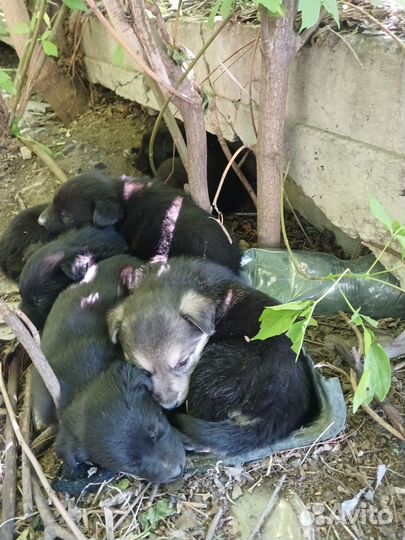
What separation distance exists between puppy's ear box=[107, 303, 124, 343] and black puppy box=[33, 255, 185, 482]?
0.05m

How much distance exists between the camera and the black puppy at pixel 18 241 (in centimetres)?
413

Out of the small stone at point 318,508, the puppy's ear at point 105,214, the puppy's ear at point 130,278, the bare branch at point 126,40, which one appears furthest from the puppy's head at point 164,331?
the bare branch at point 126,40

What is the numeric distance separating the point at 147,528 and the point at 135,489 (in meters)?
0.22

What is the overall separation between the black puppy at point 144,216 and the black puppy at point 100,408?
2.83 feet

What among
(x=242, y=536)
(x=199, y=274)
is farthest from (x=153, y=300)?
(x=242, y=536)

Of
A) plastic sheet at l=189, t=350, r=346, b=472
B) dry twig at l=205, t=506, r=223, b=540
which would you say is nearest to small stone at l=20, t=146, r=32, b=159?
plastic sheet at l=189, t=350, r=346, b=472

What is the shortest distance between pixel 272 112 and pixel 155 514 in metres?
2.20

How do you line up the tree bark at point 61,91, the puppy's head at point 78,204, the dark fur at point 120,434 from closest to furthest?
the dark fur at point 120,434 < the puppy's head at point 78,204 < the tree bark at point 61,91

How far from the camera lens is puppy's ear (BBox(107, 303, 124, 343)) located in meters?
2.98

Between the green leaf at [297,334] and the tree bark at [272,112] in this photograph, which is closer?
the green leaf at [297,334]

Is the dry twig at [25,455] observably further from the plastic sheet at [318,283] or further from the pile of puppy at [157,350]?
the plastic sheet at [318,283]

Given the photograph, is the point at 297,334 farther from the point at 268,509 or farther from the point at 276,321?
the point at 268,509

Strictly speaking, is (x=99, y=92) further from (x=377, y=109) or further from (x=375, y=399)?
(x=375, y=399)

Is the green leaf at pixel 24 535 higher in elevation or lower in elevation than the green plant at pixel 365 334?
lower
